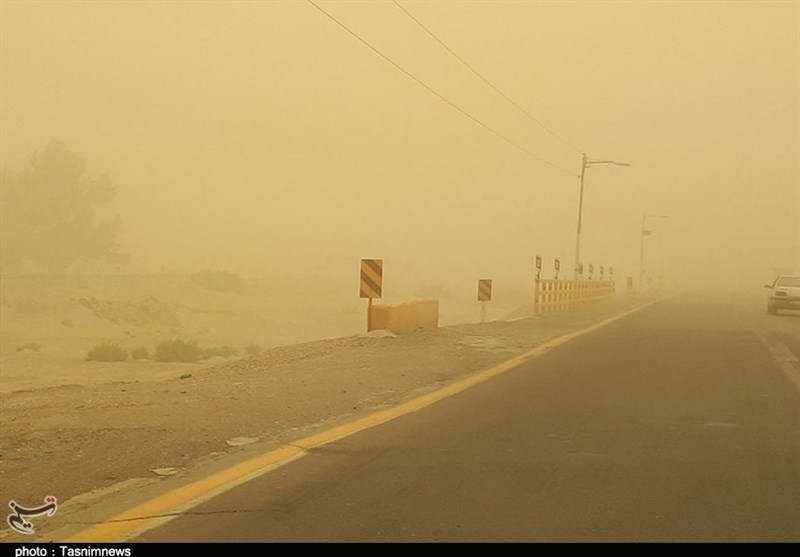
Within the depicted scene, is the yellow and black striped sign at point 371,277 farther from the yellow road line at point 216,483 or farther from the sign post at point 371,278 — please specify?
the yellow road line at point 216,483

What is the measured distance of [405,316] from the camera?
18812 millimetres

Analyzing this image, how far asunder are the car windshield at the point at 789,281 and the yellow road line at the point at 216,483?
33309 mm

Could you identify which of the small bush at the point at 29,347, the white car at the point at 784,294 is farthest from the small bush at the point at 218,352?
the white car at the point at 784,294

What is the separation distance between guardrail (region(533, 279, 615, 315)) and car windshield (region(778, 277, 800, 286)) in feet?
27.9

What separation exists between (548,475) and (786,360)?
459 inches

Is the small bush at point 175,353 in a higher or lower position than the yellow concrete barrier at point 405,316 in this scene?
lower

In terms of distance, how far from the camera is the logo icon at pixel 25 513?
5402mm

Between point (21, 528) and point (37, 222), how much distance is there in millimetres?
60248

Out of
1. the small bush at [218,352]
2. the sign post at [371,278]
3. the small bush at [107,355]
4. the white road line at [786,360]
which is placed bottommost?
the small bush at [218,352]

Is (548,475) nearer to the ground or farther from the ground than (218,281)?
farther from the ground

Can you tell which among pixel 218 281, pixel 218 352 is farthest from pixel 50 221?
pixel 218 352

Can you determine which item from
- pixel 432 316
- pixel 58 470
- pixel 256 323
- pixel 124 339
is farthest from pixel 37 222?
pixel 58 470

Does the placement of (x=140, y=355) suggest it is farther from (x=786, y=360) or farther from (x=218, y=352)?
(x=786, y=360)

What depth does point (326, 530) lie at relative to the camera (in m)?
5.53
